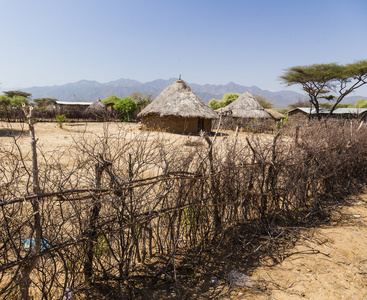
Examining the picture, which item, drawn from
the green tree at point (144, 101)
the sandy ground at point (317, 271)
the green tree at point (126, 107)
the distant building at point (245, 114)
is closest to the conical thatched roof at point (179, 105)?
the distant building at point (245, 114)

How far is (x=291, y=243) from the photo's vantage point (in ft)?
10.9

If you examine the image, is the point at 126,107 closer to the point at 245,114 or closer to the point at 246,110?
the point at 245,114

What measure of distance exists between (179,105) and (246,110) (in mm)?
9767

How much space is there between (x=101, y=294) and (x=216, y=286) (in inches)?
45.6

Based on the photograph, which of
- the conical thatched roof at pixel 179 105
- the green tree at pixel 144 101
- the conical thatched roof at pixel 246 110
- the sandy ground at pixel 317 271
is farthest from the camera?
the green tree at pixel 144 101

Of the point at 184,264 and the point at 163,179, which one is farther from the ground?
the point at 163,179

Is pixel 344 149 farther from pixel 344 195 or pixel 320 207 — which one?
pixel 320 207

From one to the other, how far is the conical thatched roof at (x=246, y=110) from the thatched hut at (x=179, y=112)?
268 inches

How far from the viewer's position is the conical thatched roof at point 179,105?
54.0ft

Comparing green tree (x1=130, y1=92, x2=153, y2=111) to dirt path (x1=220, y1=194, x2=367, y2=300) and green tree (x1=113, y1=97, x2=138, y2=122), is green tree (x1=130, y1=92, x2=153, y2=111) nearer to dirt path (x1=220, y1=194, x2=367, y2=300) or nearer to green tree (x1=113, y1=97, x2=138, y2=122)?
green tree (x1=113, y1=97, x2=138, y2=122)

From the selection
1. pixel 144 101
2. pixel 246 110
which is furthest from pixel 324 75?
pixel 144 101

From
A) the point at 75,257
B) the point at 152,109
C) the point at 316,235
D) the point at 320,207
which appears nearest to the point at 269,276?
the point at 316,235

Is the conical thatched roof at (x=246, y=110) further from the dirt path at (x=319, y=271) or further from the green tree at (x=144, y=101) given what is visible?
the dirt path at (x=319, y=271)

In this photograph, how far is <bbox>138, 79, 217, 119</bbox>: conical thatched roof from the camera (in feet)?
54.0
